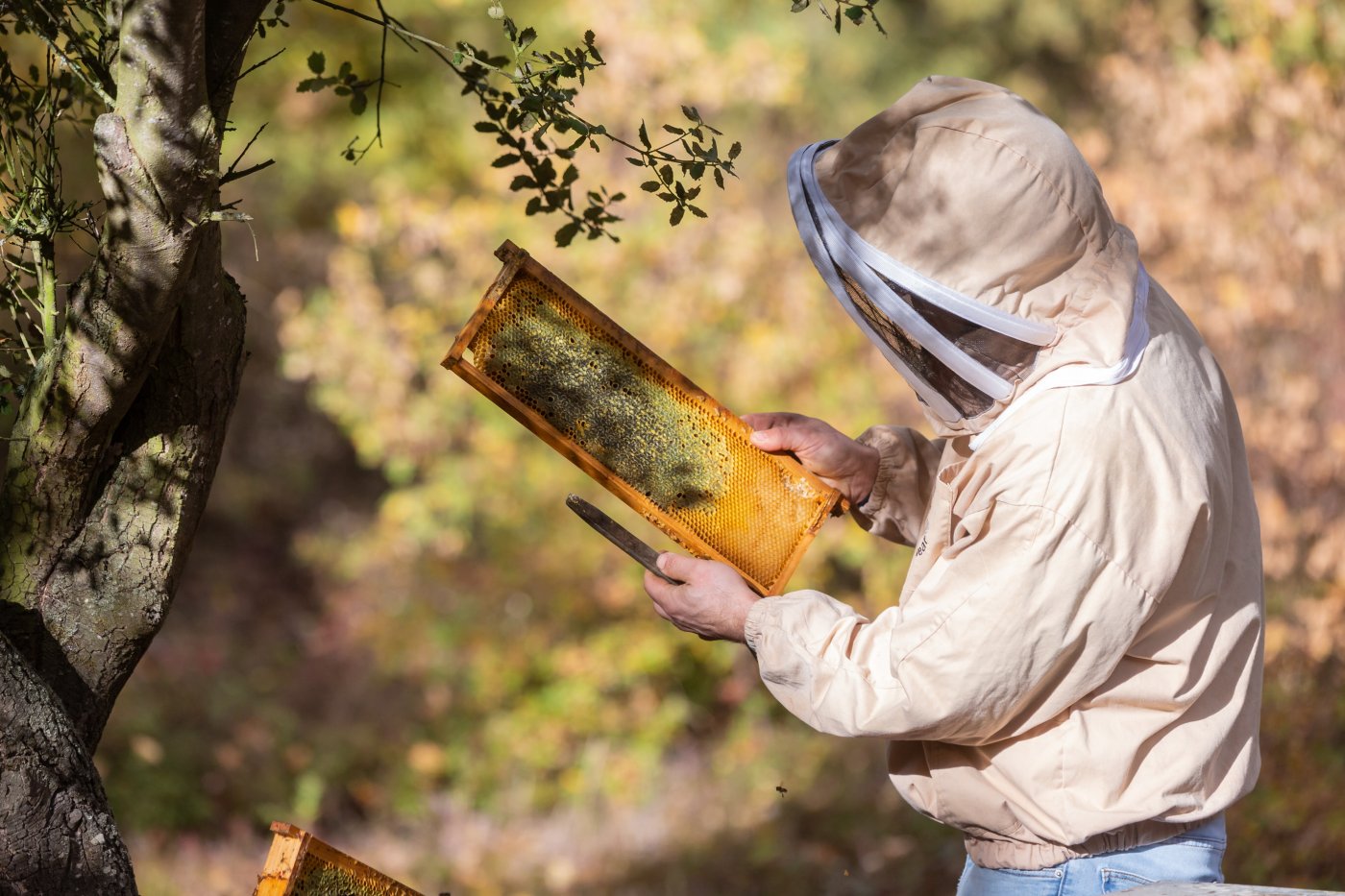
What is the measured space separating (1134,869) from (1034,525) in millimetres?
619

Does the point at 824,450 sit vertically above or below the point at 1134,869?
above

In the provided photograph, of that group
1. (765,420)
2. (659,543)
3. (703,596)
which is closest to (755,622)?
(703,596)

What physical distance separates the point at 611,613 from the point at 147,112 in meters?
4.80

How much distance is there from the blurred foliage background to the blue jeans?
3.17 meters

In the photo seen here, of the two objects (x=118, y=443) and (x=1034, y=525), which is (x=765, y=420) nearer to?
(x=1034, y=525)

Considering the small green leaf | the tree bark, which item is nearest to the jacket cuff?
the small green leaf

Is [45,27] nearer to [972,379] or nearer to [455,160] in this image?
[972,379]

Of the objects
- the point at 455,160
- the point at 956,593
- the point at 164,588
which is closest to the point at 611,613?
the point at 455,160

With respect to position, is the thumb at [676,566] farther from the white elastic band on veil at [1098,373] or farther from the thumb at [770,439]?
the white elastic band on veil at [1098,373]

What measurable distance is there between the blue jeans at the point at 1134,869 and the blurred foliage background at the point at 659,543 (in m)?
3.17

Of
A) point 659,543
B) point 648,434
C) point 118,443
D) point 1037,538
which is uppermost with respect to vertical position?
point 659,543

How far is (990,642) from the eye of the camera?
1.72 m

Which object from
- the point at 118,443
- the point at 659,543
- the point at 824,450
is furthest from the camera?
the point at 659,543

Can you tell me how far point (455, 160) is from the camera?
8.39 meters
